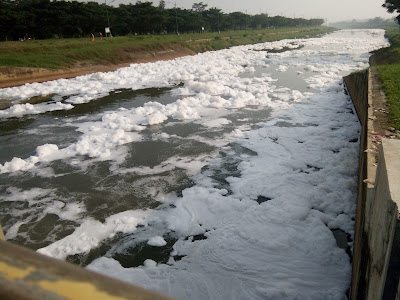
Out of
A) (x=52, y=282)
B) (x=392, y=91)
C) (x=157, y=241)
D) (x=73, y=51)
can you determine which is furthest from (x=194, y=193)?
(x=73, y=51)

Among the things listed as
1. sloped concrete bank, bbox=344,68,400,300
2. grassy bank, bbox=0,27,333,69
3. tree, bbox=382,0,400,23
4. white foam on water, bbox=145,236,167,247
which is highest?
tree, bbox=382,0,400,23

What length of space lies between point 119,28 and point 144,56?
1557cm

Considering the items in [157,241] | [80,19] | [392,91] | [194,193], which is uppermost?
[80,19]

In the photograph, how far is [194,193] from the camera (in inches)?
232

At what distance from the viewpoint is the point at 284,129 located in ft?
30.7

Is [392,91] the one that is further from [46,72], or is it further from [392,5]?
[392,5]

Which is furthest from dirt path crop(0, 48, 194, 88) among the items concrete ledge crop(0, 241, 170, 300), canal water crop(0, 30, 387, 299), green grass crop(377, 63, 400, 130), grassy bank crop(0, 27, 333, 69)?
concrete ledge crop(0, 241, 170, 300)

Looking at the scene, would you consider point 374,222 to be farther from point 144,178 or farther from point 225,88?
point 225,88

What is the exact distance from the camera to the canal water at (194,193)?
415 centimetres

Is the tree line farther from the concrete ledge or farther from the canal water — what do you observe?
the concrete ledge

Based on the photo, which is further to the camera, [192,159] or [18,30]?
[18,30]

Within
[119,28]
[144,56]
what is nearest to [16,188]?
[144,56]

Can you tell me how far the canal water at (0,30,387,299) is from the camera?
13.6 ft

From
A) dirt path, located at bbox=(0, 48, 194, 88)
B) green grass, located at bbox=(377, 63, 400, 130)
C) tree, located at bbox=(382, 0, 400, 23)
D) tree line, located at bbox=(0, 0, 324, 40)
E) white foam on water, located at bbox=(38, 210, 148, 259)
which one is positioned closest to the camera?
white foam on water, located at bbox=(38, 210, 148, 259)
